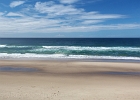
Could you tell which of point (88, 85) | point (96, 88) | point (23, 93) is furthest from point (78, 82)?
point (23, 93)

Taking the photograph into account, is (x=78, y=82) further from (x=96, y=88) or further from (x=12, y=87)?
(x=12, y=87)

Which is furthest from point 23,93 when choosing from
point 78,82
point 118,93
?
point 118,93

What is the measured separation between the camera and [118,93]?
25.2ft

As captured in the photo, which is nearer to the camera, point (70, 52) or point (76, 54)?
point (76, 54)

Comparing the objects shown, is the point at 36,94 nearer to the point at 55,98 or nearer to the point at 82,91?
the point at 55,98

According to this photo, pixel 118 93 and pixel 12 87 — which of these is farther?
pixel 12 87

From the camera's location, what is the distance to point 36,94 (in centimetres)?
738

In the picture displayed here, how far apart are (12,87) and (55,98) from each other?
8.73 feet

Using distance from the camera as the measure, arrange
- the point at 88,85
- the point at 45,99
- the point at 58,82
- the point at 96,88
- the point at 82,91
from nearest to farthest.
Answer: the point at 45,99
the point at 82,91
the point at 96,88
the point at 88,85
the point at 58,82

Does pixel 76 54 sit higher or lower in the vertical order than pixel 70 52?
lower

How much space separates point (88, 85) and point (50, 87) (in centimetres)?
200

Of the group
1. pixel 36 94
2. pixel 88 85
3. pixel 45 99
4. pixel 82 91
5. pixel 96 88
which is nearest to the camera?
pixel 45 99

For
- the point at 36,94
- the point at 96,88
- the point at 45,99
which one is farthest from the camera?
the point at 96,88

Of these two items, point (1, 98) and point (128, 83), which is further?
point (128, 83)
